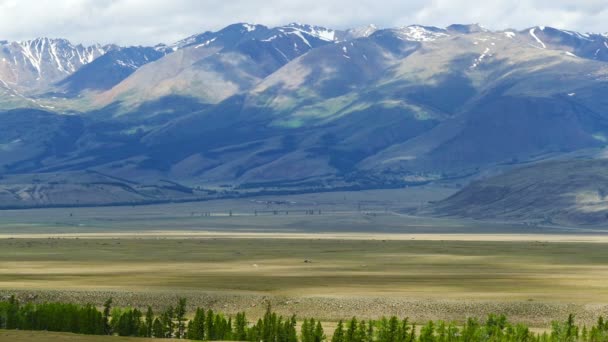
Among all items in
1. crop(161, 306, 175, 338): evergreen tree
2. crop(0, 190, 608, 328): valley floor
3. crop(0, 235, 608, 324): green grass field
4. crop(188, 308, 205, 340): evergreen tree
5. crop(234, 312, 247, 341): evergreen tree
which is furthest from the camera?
crop(0, 235, 608, 324): green grass field

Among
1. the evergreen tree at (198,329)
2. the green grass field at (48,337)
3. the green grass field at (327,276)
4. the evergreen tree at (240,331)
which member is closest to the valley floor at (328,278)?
the green grass field at (327,276)

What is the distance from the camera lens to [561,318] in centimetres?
9656

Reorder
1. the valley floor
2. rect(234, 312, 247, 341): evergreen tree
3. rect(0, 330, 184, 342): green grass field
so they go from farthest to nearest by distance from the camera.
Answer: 1. the valley floor
2. rect(234, 312, 247, 341): evergreen tree
3. rect(0, 330, 184, 342): green grass field

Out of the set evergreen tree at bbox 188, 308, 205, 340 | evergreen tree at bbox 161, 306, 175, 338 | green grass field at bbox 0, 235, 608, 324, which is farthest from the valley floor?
evergreen tree at bbox 188, 308, 205, 340

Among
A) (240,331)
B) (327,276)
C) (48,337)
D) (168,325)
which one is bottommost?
(48,337)

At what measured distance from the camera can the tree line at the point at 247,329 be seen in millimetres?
77000

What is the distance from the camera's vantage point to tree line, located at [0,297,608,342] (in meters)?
77.0

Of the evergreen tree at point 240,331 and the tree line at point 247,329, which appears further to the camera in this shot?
the evergreen tree at point 240,331

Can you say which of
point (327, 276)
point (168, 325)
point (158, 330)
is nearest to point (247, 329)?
point (158, 330)

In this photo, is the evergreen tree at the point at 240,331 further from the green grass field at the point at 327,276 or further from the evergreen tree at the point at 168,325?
the green grass field at the point at 327,276

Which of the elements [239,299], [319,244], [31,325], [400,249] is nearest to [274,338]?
[31,325]

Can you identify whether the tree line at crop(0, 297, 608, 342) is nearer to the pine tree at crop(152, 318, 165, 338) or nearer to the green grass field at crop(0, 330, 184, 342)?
the pine tree at crop(152, 318, 165, 338)

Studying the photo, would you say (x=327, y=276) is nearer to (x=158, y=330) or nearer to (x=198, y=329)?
(x=158, y=330)

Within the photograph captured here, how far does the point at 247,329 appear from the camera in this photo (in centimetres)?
8194
